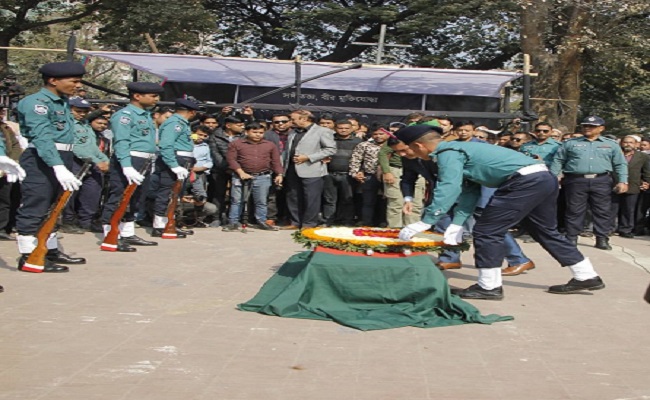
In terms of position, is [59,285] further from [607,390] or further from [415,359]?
[607,390]

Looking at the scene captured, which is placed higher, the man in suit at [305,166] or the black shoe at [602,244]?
the man in suit at [305,166]

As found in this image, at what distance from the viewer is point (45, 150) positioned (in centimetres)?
863

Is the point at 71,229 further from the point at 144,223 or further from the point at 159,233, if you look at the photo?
the point at 144,223

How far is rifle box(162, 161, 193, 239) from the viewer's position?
490 inches

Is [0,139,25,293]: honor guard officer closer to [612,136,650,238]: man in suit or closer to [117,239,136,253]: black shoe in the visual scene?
[117,239,136,253]: black shoe

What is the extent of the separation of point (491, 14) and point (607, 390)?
60.8 ft

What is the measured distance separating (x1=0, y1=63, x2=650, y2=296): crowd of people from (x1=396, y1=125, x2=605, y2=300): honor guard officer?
1072 mm

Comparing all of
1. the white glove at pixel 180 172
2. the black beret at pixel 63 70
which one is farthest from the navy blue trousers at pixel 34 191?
the white glove at pixel 180 172

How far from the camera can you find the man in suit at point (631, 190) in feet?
49.4

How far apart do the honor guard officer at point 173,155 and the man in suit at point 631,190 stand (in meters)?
6.99

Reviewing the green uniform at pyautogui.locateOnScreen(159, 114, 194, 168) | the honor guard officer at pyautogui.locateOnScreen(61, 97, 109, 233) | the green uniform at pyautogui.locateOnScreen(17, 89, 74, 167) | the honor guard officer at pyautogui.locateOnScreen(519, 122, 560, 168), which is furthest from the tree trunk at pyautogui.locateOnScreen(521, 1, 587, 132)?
the green uniform at pyautogui.locateOnScreen(17, 89, 74, 167)

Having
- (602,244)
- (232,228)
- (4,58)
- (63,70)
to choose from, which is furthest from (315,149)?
(4,58)

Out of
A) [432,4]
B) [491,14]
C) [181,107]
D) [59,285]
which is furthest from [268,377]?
[432,4]

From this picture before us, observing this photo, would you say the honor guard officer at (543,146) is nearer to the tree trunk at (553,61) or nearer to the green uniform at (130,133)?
the green uniform at (130,133)
